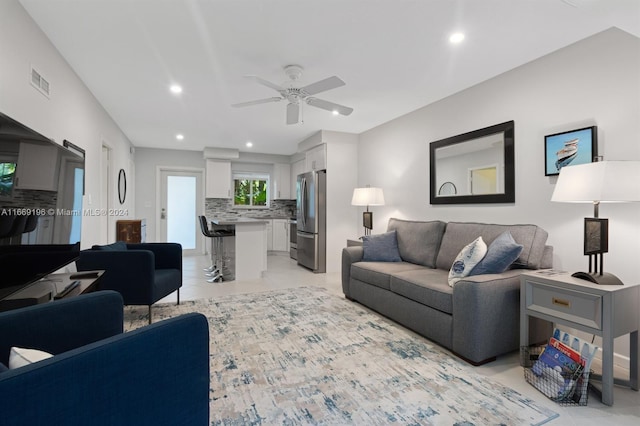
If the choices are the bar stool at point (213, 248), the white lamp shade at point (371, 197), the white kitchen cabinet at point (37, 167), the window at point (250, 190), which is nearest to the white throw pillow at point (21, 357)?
the white kitchen cabinet at point (37, 167)

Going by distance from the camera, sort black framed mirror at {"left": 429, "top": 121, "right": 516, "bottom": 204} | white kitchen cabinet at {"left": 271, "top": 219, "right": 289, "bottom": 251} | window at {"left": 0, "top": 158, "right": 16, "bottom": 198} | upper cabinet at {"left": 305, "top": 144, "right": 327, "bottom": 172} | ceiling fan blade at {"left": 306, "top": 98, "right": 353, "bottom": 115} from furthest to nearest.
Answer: white kitchen cabinet at {"left": 271, "top": 219, "right": 289, "bottom": 251}, upper cabinet at {"left": 305, "top": 144, "right": 327, "bottom": 172}, ceiling fan blade at {"left": 306, "top": 98, "right": 353, "bottom": 115}, black framed mirror at {"left": 429, "top": 121, "right": 516, "bottom": 204}, window at {"left": 0, "top": 158, "right": 16, "bottom": 198}

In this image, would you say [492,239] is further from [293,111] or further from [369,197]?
[293,111]

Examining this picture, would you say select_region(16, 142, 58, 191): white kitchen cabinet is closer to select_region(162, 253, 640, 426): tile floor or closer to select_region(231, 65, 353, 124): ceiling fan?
select_region(231, 65, 353, 124): ceiling fan

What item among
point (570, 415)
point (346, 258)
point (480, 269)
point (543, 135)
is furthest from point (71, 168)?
point (543, 135)

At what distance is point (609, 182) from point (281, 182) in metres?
6.50

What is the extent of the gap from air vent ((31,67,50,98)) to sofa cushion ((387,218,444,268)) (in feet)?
11.9

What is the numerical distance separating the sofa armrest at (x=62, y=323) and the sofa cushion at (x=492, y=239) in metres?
2.87

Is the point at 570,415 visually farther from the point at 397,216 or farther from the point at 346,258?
the point at 397,216

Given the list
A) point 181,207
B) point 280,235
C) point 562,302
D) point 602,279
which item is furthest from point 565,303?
point 181,207

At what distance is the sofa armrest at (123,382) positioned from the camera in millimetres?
695

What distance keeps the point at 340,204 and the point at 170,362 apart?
4.58 m

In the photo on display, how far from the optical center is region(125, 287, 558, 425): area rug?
163 cm

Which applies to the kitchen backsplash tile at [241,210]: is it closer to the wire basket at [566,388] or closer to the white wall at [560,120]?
the white wall at [560,120]

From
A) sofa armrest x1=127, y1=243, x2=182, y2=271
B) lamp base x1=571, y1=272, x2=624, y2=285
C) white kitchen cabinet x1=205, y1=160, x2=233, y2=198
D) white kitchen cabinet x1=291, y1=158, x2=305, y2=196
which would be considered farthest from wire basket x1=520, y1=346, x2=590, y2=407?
white kitchen cabinet x1=205, y1=160, x2=233, y2=198
